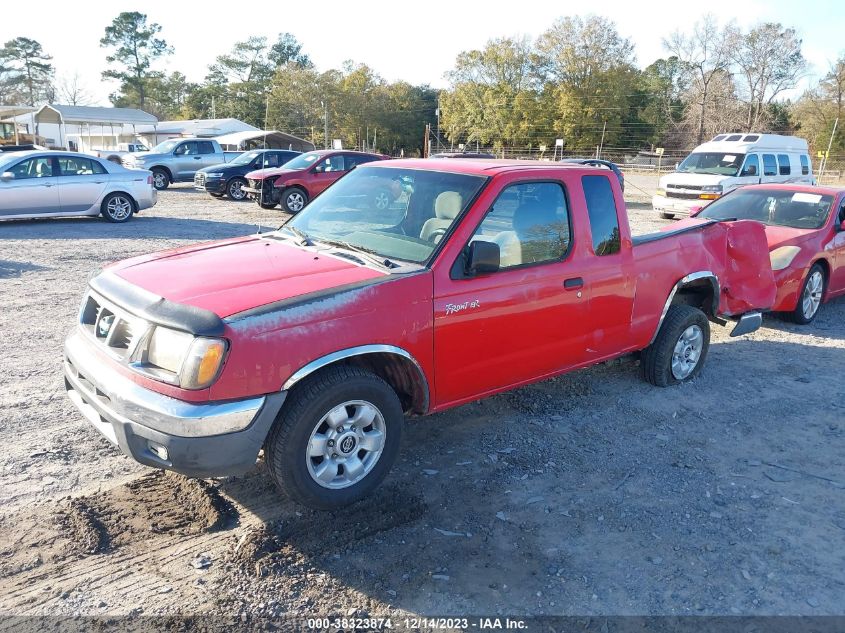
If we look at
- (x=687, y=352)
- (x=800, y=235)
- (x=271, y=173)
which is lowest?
(x=687, y=352)

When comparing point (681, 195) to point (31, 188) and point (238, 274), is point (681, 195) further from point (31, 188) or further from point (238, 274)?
point (238, 274)

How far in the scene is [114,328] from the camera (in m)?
3.54

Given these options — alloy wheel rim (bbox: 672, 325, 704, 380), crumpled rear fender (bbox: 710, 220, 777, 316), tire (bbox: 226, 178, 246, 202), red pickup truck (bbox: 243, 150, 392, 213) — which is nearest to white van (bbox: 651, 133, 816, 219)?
red pickup truck (bbox: 243, 150, 392, 213)

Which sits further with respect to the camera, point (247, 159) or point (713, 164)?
point (247, 159)

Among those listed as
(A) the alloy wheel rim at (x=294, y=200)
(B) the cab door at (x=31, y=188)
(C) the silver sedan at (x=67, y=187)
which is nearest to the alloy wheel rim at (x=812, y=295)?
(A) the alloy wheel rim at (x=294, y=200)

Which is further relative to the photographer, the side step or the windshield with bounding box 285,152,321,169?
the windshield with bounding box 285,152,321,169

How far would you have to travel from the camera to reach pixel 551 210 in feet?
15.1

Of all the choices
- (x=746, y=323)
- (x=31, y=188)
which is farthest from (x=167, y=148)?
(x=746, y=323)

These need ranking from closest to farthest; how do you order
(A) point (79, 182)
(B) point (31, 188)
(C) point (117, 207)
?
(B) point (31, 188) < (A) point (79, 182) < (C) point (117, 207)

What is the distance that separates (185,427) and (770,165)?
19153 millimetres

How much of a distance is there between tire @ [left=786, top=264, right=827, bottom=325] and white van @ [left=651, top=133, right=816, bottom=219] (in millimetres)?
9106

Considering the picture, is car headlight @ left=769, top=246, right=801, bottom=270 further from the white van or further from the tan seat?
the white van

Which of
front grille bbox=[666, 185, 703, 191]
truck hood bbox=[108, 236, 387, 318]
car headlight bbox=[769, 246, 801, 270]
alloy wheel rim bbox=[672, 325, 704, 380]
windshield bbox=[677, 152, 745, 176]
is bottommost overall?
alloy wheel rim bbox=[672, 325, 704, 380]

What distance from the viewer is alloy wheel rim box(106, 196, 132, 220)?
14.5 metres
